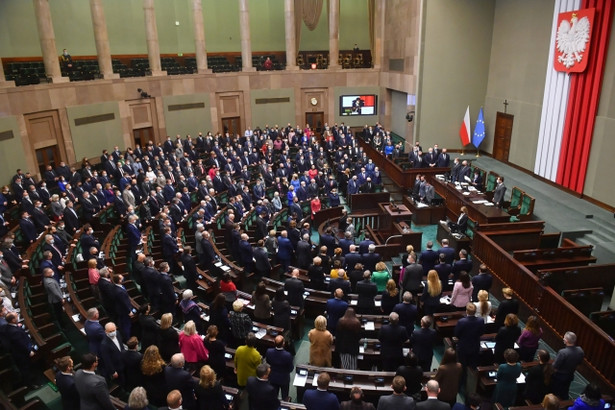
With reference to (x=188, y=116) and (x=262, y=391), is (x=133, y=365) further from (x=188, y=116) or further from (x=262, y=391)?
(x=188, y=116)

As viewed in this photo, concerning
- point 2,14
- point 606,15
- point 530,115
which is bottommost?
point 530,115

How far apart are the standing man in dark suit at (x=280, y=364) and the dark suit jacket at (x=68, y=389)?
2175 mm

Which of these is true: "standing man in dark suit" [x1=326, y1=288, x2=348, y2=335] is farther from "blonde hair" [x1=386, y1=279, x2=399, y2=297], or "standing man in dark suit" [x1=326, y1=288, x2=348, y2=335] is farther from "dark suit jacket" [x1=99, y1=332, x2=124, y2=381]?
"dark suit jacket" [x1=99, y1=332, x2=124, y2=381]

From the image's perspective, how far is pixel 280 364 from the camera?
5.43 m

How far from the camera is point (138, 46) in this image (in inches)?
923

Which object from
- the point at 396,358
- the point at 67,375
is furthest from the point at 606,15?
the point at 67,375

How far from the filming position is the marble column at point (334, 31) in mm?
23344

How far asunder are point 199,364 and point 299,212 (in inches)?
271

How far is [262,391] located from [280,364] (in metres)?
0.71

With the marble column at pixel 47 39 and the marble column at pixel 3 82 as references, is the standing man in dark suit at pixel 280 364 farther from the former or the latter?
the marble column at pixel 47 39

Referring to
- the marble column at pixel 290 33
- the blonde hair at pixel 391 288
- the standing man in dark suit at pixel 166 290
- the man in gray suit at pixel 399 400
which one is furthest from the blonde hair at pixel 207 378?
the marble column at pixel 290 33

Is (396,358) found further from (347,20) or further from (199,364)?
(347,20)

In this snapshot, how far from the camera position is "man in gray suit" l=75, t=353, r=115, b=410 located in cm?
458

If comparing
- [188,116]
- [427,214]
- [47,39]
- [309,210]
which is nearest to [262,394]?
[309,210]
